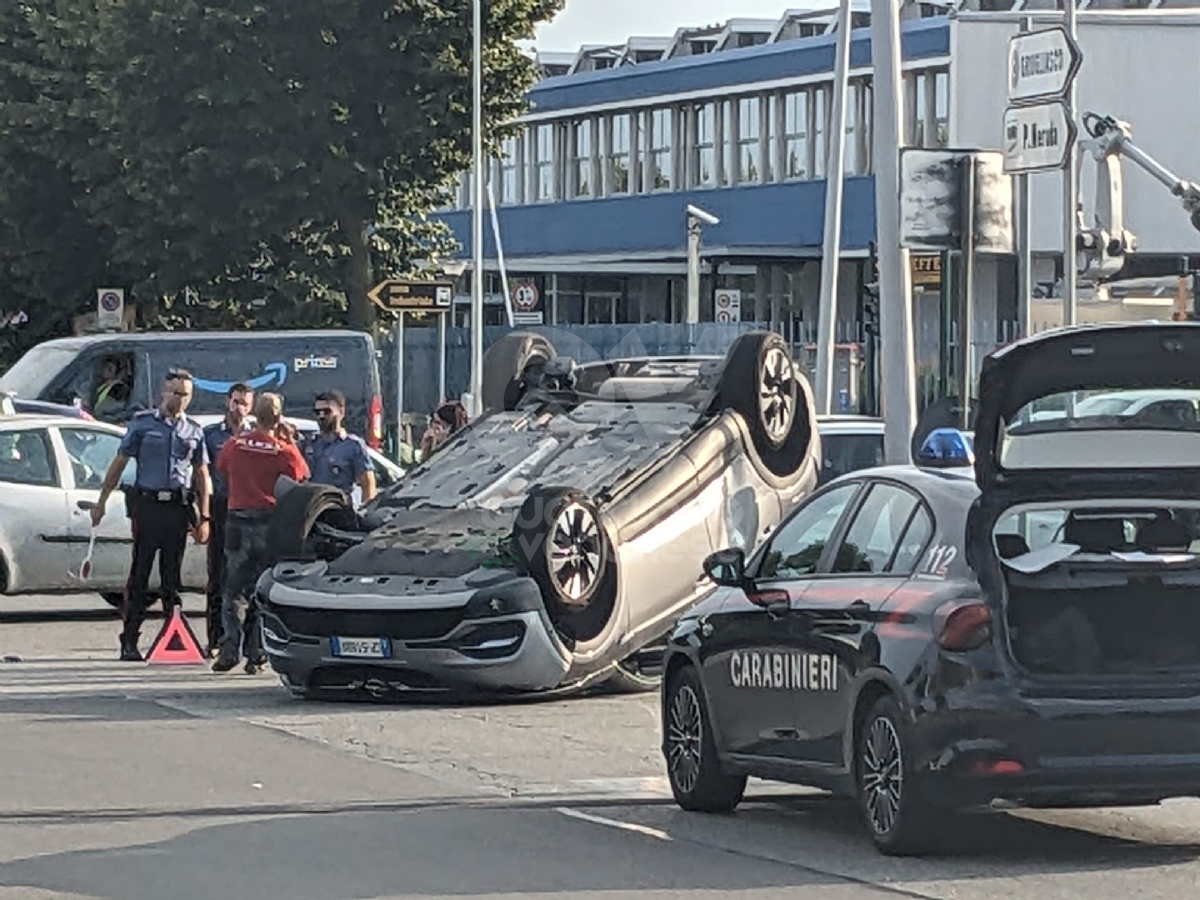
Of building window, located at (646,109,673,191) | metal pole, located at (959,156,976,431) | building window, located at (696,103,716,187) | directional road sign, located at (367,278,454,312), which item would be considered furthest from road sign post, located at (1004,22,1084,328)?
building window, located at (646,109,673,191)

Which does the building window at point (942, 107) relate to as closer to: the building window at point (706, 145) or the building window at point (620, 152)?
the building window at point (706, 145)

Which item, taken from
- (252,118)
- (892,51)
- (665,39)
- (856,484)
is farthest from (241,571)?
(665,39)

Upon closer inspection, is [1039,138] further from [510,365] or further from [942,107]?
[942,107]

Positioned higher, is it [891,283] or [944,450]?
[891,283]

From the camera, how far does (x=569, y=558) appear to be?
15.8 m

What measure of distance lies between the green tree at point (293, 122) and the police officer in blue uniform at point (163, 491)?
2348 centimetres

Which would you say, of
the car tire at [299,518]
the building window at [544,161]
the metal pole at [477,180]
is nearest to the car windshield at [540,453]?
the car tire at [299,518]

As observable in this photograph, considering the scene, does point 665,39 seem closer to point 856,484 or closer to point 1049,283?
point 1049,283

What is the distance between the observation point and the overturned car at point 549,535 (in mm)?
15711

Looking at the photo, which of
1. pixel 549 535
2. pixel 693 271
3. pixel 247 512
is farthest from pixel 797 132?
pixel 549 535

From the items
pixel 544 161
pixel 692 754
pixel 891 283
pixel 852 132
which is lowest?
pixel 692 754

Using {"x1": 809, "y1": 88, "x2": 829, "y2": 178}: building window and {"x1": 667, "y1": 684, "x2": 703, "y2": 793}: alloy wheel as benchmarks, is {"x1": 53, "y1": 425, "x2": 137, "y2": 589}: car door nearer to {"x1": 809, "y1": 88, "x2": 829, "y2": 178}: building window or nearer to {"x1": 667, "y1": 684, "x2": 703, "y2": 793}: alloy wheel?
{"x1": 667, "y1": 684, "x2": 703, "y2": 793}: alloy wheel

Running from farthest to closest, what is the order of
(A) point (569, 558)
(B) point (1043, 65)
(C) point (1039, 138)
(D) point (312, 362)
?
1. (D) point (312, 362)
2. (A) point (569, 558)
3. (B) point (1043, 65)
4. (C) point (1039, 138)

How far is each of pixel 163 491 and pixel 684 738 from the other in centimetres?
773
